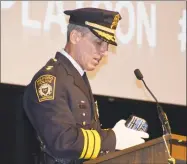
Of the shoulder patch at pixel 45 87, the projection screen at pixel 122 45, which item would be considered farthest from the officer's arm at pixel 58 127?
the projection screen at pixel 122 45

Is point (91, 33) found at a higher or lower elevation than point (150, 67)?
higher

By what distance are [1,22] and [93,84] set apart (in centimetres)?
65

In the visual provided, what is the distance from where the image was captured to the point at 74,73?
206 centimetres

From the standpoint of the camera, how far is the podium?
1.59 m

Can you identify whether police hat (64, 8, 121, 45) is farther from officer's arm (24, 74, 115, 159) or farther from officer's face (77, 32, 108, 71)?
officer's arm (24, 74, 115, 159)

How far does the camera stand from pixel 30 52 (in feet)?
9.21

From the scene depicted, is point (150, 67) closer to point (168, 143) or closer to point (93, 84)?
point (93, 84)

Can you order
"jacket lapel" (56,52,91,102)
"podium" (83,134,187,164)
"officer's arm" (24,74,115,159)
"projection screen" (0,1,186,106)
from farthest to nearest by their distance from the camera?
"projection screen" (0,1,186,106), "jacket lapel" (56,52,91,102), "officer's arm" (24,74,115,159), "podium" (83,134,187,164)

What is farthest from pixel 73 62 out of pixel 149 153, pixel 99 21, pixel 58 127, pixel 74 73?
pixel 149 153

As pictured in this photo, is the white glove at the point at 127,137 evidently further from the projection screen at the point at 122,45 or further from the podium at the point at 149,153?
the projection screen at the point at 122,45

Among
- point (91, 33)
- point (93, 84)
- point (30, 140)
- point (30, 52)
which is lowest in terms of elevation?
point (30, 140)

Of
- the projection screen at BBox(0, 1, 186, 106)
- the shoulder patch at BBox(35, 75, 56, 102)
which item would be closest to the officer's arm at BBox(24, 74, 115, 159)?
the shoulder patch at BBox(35, 75, 56, 102)

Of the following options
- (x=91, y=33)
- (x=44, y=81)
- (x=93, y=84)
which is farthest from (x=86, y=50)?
(x=93, y=84)

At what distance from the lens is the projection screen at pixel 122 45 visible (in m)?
2.75
